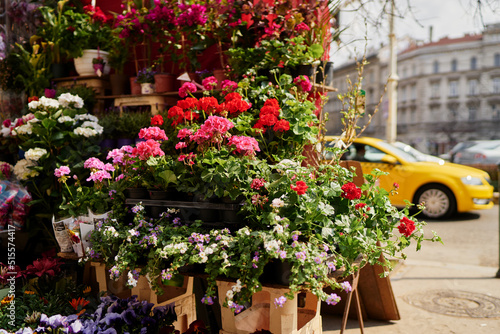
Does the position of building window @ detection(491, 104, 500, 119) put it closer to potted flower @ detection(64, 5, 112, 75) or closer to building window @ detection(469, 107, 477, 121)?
building window @ detection(469, 107, 477, 121)

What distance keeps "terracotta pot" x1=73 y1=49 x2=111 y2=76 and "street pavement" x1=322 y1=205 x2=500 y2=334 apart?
11.3ft

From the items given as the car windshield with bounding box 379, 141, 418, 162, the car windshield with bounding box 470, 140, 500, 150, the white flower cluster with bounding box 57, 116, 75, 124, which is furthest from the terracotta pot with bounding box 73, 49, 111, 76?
the car windshield with bounding box 470, 140, 500, 150

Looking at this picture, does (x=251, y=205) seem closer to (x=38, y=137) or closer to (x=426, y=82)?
(x=38, y=137)

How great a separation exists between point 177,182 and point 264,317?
3.18 feet

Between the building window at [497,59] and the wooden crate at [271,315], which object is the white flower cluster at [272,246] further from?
the building window at [497,59]

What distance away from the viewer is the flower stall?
7.43 ft

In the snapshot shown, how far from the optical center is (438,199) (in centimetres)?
830

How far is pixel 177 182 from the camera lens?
2.66m

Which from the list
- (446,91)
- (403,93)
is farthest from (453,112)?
(403,93)

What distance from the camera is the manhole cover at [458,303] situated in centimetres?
396

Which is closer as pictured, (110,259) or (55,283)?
(110,259)

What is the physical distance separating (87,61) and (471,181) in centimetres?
711

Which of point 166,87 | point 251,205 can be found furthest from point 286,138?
point 166,87

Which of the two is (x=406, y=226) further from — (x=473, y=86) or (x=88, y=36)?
(x=473, y=86)
